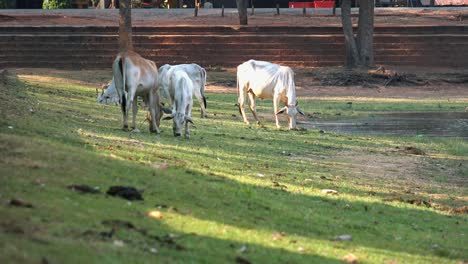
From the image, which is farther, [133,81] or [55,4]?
[55,4]

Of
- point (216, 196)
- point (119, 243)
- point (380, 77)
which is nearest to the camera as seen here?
point (119, 243)

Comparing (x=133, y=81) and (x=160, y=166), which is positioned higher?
(x=133, y=81)

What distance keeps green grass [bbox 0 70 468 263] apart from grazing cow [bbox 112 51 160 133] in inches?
24.9

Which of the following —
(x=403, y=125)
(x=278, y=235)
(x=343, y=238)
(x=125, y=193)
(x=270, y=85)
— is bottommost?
(x=403, y=125)

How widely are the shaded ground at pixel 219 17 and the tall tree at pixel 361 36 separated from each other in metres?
7.06

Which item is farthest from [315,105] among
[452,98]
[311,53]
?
[311,53]

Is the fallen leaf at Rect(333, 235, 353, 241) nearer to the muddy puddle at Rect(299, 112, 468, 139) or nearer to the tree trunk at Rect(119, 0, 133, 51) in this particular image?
the muddy puddle at Rect(299, 112, 468, 139)

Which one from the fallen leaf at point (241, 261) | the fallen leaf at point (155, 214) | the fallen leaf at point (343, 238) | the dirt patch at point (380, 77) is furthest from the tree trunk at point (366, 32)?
the fallen leaf at point (241, 261)

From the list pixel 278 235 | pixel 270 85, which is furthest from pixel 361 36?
pixel 278 235

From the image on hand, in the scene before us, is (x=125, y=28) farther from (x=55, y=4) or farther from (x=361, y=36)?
(x=55, y=4)

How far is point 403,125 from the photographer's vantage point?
89.8 ft

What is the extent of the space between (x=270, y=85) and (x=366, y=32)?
17.4m

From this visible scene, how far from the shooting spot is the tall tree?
4147 cm

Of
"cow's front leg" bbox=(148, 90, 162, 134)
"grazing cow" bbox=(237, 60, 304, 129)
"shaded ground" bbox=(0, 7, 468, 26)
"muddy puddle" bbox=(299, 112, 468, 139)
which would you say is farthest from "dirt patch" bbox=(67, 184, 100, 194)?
"shaded ground" bbox=(0, 7, 468, 26)
